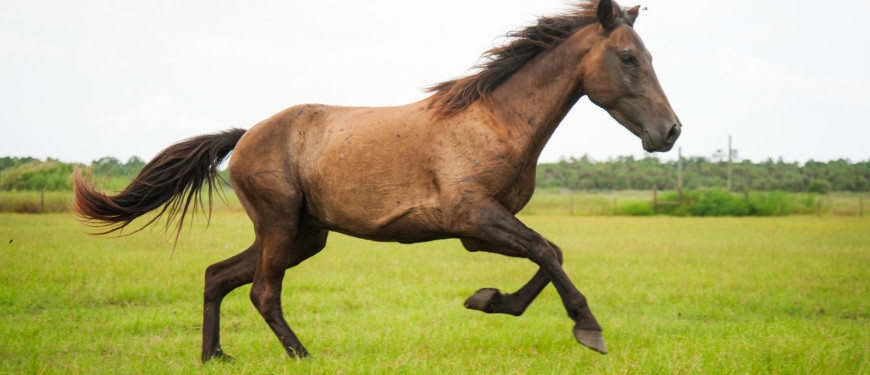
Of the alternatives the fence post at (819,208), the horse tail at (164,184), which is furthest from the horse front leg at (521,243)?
the fence post at (819,208)

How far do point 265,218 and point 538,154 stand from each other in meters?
2.16

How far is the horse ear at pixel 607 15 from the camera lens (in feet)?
13.0

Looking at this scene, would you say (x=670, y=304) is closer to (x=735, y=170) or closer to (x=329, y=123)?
(x=329, y=123)

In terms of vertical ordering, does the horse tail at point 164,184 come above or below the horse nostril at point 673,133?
below

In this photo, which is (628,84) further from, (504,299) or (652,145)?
(504,299)

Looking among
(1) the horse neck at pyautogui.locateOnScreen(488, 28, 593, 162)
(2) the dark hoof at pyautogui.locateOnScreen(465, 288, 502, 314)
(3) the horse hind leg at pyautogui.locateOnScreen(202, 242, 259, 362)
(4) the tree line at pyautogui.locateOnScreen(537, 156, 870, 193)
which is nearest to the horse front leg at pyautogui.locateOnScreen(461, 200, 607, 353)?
(2) the dark hoof at pyautogui.locateOnScreen(465, 288, 502, 314)

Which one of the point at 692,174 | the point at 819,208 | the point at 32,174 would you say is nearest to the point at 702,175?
the point at 692,174

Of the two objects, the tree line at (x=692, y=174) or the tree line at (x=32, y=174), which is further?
the tree line at (x=692, y=174)

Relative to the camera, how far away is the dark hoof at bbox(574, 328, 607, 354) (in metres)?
3.56

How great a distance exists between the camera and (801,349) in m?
4.79

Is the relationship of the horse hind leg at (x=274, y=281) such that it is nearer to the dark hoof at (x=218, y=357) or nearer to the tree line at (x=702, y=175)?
the dark hoof at (x=218, y=357)

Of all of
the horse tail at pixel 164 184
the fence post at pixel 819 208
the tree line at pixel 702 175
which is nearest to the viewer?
the horse tail at pixel 164 184

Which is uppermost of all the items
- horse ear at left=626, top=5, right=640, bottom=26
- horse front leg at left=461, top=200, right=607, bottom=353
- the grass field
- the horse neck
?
horse ear at left=626, top=5, right=640, bottom=26

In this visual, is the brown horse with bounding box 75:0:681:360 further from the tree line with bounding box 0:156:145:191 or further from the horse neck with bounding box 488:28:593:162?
the tree line with bounding box 0:156:145:191
